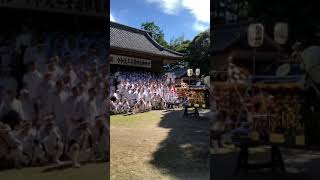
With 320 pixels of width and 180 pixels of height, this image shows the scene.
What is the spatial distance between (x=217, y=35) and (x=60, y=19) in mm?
1247

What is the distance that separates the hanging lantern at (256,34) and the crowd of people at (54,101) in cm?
122

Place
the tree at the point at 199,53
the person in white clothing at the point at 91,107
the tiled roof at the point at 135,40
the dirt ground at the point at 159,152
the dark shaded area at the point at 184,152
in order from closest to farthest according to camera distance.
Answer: the person in white clothing at the point at 91,107 → the dirt ground at the point at 159,152 → the dark shaded area at the point at 184,152 → the tree at the point at 199,53 → the tiled roof at the point at 135,40

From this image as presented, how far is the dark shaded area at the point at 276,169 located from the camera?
133 inches

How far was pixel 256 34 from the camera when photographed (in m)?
3.46

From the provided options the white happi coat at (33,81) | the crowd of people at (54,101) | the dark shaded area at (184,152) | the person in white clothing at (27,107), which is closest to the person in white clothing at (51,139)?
the crowd of people at (54,101)

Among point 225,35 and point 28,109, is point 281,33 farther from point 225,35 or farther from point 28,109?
point 28,109

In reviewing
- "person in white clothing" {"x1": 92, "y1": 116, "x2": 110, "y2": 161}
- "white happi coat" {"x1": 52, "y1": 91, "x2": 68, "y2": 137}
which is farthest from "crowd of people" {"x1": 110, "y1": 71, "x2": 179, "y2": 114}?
"white happi coat" {"x1": 52, "y1": 91, "x2": 68, "y2": 137}

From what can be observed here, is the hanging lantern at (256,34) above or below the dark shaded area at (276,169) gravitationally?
above

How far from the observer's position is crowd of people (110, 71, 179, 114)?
13841 mm

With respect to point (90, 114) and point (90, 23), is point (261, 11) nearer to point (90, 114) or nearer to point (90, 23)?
point (90, 23)

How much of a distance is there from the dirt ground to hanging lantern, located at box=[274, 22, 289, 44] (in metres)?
2.28

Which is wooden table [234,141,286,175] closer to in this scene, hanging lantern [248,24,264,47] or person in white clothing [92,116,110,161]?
hanging lantern [248,24,264,47]

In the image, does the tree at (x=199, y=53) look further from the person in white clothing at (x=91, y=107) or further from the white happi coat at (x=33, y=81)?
the white happi coat at (x=33, y=81)

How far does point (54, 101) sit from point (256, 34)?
1.64 m
